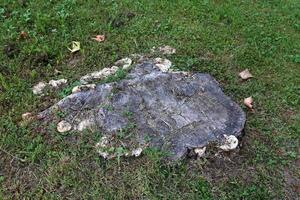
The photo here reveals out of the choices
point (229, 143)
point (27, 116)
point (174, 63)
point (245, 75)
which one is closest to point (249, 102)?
point (245, 75)

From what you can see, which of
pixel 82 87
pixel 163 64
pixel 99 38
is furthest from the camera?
pixel 99 38

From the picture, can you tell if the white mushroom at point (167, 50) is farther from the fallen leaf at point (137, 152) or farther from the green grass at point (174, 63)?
the fallen leaf at point (137, 152)

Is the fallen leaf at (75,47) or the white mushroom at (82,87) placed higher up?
the white mushroom at (82,87)

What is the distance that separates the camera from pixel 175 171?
406 centimetres

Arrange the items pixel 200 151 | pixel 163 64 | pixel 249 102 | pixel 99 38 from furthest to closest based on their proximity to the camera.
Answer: pixel 99 38, pixel 163 64, pixel 249 102, pixel 200 151

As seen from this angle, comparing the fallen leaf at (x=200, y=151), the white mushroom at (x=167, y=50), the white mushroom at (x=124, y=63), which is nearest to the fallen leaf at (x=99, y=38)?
the white mushroom at (x=124, y=63)

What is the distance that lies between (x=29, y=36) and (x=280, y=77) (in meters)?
3.29

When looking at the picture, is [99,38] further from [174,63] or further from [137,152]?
[137,152]

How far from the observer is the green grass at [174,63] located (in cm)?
404

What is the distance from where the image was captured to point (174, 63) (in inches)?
208

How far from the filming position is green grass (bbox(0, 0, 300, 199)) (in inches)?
159

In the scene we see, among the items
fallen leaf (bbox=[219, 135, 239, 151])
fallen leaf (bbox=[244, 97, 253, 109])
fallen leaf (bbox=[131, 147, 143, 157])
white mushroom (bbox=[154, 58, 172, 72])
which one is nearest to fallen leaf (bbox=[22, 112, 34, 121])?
fallen leaf (bbox=[131, 147, 143, 157])

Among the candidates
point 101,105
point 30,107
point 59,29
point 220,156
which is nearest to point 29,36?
point 59,29

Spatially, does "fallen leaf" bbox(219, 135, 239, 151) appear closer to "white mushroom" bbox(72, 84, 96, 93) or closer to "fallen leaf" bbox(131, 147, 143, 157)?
"fallen leaf" bbox(131, 147, 143, 157)
